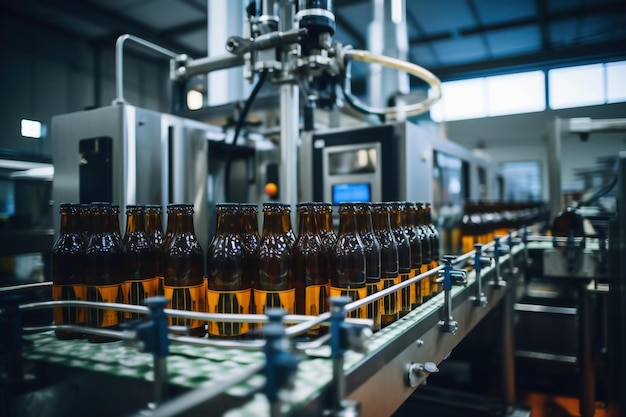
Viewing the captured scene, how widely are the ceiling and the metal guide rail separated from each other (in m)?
3.29

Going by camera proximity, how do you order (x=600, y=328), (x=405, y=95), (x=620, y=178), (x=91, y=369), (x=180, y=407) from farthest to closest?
(x=405, y=95) → (x=600, y=328) → (x=620, y=178) → (x=91, y=369) → (x=180, y=407)

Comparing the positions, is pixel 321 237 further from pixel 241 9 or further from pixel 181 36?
pixel 181 36

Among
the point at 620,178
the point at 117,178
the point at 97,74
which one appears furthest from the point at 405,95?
the point at 97,74

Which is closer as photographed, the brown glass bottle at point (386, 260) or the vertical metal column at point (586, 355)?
the brown glass bottle at point (386, 260)

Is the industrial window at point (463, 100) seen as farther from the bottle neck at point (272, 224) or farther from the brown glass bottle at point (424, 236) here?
the bottle neck at point (272, 224)

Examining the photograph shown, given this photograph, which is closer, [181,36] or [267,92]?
[267,92]

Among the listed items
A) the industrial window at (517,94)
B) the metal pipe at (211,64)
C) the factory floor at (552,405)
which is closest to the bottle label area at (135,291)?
the metal pipe at (211,64)

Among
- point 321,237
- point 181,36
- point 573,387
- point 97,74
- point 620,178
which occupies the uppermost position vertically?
point 181,36

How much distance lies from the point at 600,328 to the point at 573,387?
0.42 meters

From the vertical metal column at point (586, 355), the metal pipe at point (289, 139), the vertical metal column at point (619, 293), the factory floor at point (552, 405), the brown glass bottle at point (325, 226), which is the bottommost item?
the factory floor at point (552, 405)

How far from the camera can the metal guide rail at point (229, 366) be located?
1.42ft

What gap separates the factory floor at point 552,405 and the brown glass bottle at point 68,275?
210 cm

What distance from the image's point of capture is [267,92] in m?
1.95

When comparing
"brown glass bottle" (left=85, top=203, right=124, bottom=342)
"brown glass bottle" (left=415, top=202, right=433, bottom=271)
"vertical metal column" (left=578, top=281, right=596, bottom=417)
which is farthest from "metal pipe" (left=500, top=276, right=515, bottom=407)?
"brown glass bottle" (left=85, top=203, right=124, bottom=342)
